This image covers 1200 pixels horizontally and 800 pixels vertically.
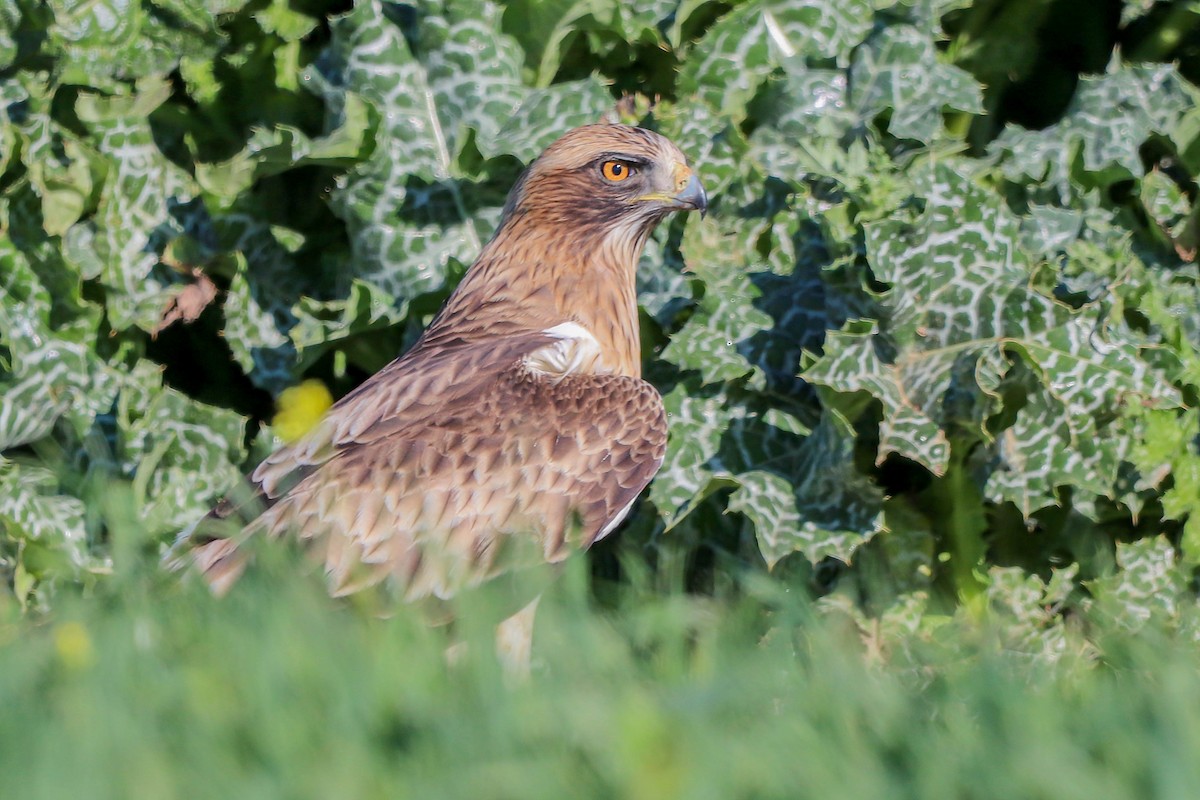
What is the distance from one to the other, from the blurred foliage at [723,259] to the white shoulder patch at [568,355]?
467mm

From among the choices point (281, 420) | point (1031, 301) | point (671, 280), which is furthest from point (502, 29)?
point (1031, 301)

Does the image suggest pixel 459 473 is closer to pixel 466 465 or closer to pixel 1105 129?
pixel 466 465

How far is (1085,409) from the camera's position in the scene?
4965 millimetres

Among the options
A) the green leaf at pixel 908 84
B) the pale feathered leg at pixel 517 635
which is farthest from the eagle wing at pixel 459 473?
the green leaf at pixel 908 84

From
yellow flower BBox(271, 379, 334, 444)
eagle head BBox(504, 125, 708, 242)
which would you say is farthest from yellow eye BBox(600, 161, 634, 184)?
A: yellow flower BBox(271, 379, 334, 444)

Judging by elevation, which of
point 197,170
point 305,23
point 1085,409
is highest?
point 305,23

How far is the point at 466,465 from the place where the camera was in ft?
14.6

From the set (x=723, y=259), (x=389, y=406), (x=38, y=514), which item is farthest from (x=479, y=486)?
(x=38, y=514)

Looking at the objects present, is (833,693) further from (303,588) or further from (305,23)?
(305,23)

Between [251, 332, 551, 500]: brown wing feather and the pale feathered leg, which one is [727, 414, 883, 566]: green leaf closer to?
[251, 332, 551, 500]: brown wing feather

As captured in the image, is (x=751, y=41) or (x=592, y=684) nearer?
(x=592, y=684)

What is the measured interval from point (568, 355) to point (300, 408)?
3.22 ft

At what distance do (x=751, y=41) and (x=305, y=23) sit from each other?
5.47ft

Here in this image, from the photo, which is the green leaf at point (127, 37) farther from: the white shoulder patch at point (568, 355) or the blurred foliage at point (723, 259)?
the white shoulder patch at point (568, 355)
